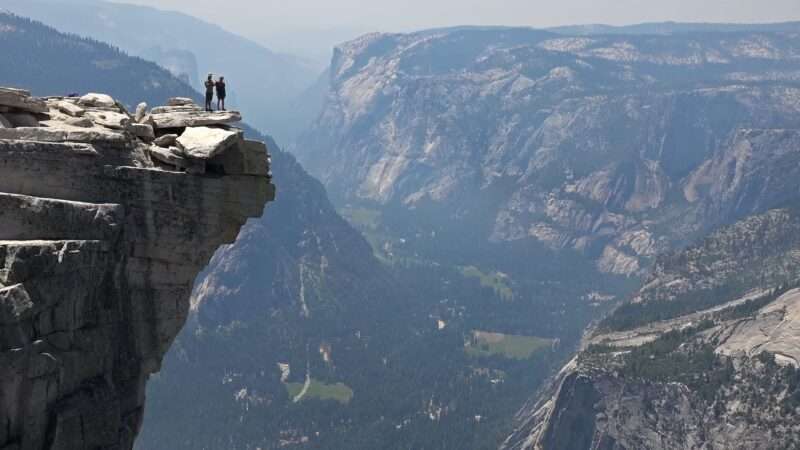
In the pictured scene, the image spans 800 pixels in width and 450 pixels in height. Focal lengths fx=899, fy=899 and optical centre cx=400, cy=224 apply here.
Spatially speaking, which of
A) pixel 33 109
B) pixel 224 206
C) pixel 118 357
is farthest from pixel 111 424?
pixel 33 109

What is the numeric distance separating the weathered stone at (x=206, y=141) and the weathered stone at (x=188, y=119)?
5.29ft

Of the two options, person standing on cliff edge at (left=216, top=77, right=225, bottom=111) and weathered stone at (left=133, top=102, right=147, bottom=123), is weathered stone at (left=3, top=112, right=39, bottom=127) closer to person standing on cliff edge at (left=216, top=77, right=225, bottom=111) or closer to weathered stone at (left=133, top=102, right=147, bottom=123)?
weathered stone at (left=133, top=102, right=147, bottom=123)

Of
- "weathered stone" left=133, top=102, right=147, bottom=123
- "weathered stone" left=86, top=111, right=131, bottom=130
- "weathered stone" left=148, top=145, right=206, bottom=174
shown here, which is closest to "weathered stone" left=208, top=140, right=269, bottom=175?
"weathered stone" left=148, top=145, right=206, bottom=174

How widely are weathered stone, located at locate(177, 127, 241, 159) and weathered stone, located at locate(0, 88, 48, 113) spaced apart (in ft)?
24.4

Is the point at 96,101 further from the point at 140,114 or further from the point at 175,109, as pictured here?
the point at 175,109

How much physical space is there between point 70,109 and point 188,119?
605cm

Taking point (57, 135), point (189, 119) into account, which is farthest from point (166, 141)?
point (57, 135)

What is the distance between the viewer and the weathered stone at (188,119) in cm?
4566

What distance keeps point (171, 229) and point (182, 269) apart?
2159 millimetres

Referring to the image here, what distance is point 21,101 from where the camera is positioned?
4366 cm

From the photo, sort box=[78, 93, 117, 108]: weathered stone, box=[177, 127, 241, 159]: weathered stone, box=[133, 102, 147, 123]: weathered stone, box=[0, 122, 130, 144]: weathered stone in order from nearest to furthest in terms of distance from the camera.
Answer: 1. box=[0, 122, 130, 144]: weathered stone
2. box=[177, 127, 241, 159]: weathered stone
3. box=[133, 102, 147, 123]: weathered stone
4. box=[78, 93, 117, 108]: weathered stone

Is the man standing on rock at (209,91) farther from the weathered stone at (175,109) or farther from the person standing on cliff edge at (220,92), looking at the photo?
the weathered stone at (175,109)

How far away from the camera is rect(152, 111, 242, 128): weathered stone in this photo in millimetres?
45656

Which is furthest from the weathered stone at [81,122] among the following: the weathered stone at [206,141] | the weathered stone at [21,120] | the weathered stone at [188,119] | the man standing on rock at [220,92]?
the man standing on rock at [220,92]
